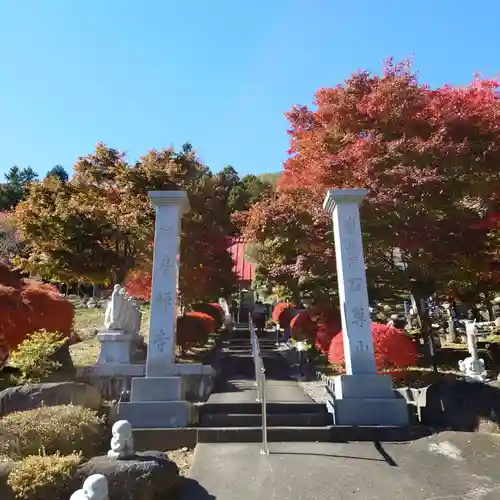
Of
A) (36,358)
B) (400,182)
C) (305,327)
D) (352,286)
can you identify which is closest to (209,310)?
(305,327)

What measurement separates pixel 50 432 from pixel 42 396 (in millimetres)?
1374

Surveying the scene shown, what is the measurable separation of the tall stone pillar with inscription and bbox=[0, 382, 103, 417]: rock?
169 inches

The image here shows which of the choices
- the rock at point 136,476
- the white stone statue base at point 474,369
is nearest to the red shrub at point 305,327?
the white stone statue base at point 474,369

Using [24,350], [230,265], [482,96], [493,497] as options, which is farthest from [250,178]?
[493,497]

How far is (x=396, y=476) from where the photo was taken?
5.00 meters

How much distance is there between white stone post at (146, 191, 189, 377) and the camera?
7582 millimetres

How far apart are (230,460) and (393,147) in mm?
8053

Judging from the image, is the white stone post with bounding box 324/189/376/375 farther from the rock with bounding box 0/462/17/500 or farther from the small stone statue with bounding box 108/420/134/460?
the rock with bounding box 0/462/17/500

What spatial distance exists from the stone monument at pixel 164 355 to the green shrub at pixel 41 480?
2752 millimetres

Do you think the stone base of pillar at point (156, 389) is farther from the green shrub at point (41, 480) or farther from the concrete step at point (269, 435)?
the green shrub at point (41, 480)

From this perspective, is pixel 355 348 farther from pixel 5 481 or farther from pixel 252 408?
pixel 5 481

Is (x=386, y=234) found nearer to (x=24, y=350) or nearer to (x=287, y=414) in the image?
(x=287, y=414)

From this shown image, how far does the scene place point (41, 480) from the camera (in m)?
3.97

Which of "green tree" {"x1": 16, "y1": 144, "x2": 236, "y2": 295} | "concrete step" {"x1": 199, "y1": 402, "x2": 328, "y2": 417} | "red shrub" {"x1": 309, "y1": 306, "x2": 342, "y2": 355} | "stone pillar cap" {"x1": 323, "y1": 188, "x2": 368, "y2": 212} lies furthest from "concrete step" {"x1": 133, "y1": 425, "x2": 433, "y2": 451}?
"green tree" {"x1": 16, "y1": 144, "x2": 236, "y2": 295}
